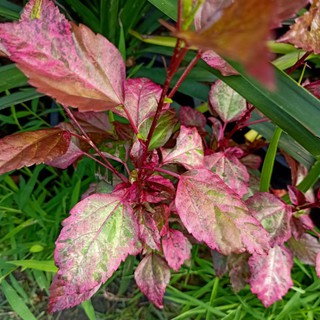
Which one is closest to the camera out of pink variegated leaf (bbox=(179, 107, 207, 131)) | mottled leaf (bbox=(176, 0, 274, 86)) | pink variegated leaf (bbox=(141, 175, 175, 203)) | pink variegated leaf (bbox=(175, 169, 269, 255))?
mottled leaf (bbox=(176, 0, 274, 86))

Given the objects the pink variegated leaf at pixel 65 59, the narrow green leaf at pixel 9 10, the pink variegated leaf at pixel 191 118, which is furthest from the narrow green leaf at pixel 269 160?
the narrow green leaf at pixel 9 10

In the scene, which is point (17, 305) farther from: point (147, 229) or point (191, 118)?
point (191, 118)

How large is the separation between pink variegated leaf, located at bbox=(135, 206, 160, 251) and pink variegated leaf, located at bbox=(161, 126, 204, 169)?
0.33 ft

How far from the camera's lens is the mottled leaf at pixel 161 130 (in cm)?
86

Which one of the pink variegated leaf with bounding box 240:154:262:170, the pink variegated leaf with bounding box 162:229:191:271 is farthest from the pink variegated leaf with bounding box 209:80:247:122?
the pink variegated leaf with bounding box 162:229:191:271

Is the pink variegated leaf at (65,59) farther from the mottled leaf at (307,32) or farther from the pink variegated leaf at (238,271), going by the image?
the pink variegated leaf at (238,271)

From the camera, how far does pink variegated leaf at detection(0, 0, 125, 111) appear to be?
0.59 m

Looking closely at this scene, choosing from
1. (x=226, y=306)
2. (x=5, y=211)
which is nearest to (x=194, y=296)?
(x=226, y=306)

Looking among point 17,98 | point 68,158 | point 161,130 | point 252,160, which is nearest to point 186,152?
point 161,130

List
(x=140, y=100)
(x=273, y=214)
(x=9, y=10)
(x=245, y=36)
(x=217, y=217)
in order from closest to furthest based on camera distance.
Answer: (x=245, y=36)
(x=217, y=217)
(x=140, y=100)
(x=273, y=214)
(x=9, y=10)

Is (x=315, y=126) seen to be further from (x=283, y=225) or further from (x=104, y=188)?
(x=104, y=188)

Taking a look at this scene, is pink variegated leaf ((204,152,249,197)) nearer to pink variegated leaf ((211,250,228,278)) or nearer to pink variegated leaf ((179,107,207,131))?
pink variegated leaf ((179,107,207,131))

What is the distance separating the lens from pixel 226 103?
104 cm

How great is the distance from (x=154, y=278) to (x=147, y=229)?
0.19 meters
